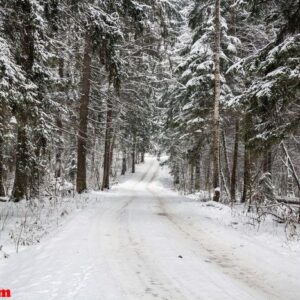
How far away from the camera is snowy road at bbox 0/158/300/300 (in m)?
4.47

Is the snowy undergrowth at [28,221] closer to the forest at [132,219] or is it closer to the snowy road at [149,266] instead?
the forest at [132,219]

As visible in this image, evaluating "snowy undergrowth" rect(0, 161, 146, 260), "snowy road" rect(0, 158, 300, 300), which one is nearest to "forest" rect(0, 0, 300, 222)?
"snowy undergrowth" rect(0, 161, 146, 260)

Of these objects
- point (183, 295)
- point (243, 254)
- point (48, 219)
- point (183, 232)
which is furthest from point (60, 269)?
point (48, 219)

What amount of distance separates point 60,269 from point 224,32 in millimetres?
16472

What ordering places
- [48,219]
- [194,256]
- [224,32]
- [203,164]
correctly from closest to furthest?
[194,256] → [48,219] → [224,32] → [203,164]

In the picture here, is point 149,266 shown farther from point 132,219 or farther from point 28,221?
point 28,221

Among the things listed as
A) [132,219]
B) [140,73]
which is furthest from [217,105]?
[140,73]

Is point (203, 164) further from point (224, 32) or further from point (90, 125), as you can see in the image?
point (224, 32)

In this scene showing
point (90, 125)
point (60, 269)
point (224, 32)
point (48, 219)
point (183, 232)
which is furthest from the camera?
point (90, 125)

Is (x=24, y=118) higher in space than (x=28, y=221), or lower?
higher

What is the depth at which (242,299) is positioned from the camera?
14.1 feet

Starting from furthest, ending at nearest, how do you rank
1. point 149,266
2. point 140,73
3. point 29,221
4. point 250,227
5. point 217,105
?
point 140,73, point 217,105, point 29,221, point 250,227, point 149,266

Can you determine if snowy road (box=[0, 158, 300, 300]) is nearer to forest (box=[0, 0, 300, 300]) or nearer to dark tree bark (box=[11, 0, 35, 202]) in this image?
forest (box=[0, 0, 300, 300])

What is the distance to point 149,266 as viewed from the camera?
5555 millimetres
